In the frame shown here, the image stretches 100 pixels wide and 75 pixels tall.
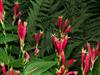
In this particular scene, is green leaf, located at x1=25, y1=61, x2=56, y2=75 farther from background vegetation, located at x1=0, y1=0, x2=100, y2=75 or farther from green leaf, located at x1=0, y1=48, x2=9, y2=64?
background vegetation, located at x1=0, y1=0, x2=100, y2=75

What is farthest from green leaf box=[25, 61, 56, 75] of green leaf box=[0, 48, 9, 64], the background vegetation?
the background vegetation

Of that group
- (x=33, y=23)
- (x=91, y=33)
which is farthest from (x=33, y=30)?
(x=91, y=33)

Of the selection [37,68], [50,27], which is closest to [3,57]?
[37,68]

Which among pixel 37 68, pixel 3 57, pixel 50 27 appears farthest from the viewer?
pixel 50 27

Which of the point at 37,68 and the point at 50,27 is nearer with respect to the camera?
the point at 37,68

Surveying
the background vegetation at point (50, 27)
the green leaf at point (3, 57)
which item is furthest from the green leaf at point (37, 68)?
the background vegetation at point (50, 27)

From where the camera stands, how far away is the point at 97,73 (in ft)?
5.70

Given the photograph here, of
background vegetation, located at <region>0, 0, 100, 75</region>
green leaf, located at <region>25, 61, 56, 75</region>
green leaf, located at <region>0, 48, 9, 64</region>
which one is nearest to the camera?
green leaf, located at <region>25, 61, 56, 75</region>

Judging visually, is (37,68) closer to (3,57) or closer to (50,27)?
(3,57)

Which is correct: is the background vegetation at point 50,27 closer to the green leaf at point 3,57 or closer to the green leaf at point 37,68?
the green leaf at point 3,57

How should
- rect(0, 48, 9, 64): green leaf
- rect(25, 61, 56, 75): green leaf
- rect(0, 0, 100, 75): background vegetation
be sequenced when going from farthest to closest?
1. rect(0, 0, 100, 75): background vegetation
2. rect(0, 48, 9, 64): green leaf
3. rect(25, 61, 56, 75): green leaf

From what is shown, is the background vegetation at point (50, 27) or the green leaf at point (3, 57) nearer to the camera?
the green leaf at point (3, 57)

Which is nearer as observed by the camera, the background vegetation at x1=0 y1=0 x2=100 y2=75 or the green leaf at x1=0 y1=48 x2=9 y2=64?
the green leaf at x1=0 y1=48 x2=9 y2=64

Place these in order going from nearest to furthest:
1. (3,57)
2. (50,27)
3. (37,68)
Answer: (37,68)
(3,57)
(50,27)
